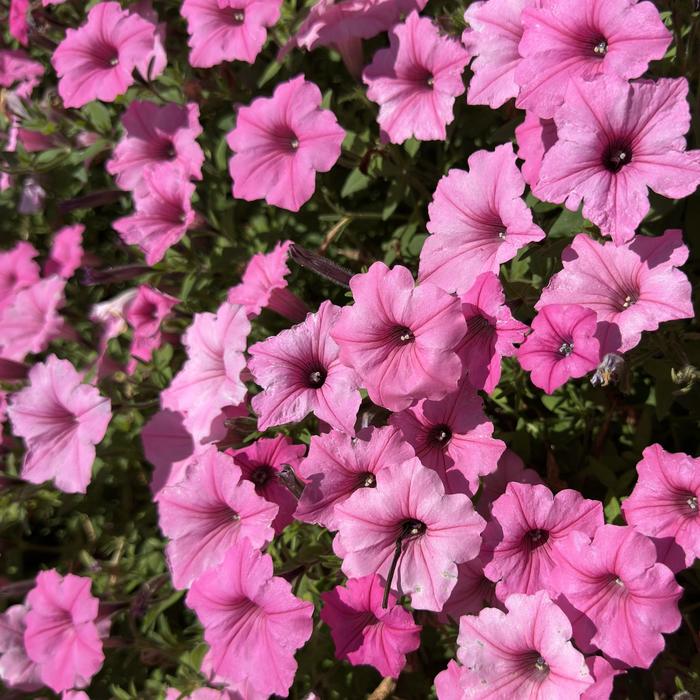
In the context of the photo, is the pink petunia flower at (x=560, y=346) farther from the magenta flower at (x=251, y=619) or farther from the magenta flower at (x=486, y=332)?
the magenta flower at (x=251, y=619)

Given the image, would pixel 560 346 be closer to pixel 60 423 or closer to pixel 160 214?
pixel 160 214

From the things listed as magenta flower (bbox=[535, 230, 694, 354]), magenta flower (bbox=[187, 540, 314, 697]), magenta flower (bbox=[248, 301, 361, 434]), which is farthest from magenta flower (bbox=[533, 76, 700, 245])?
magenta flower (bbox=[187, 540, 314, 697])

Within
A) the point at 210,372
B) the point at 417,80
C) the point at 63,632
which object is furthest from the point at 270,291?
the point at 63,632

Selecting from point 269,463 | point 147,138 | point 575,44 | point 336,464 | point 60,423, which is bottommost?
point 60,423

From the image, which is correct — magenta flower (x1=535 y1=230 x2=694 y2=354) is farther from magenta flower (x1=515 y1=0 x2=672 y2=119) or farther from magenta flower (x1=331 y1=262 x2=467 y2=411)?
magenta flower (x1=515 y1=0 x2=672 y2=119)

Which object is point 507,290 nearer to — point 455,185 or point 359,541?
point 455,185

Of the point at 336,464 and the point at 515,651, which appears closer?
the point at 515,651
